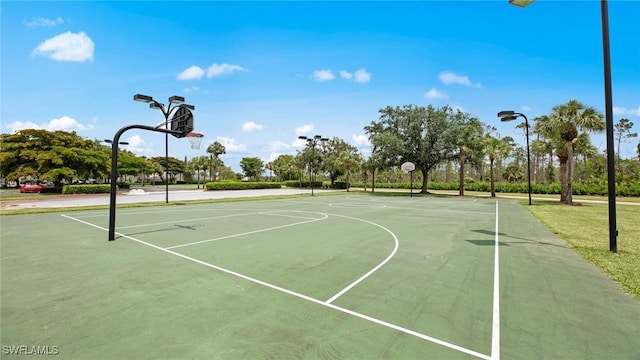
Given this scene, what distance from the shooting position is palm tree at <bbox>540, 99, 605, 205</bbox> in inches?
888

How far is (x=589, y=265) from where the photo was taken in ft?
25.0

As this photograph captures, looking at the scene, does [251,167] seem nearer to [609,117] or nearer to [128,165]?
[128,165]

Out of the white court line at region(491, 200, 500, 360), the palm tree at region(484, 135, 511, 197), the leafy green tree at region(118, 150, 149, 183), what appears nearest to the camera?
the white court line at region(491, 200, 500, 360)

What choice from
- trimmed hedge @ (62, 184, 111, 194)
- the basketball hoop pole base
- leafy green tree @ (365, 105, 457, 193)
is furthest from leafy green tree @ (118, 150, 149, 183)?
the basketball hoop pole base

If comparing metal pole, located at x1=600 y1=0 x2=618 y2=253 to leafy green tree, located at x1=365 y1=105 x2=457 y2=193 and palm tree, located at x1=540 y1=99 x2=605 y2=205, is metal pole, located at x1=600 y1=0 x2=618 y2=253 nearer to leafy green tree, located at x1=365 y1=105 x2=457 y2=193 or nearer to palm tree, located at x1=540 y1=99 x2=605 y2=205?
palm tree, located at x1=540 y1=99 x2=605 y2=205

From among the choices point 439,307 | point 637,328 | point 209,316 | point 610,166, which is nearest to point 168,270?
point 209,316

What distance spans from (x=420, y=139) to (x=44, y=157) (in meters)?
46.1

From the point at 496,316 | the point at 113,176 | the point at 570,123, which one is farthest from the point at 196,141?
the point at 570,123

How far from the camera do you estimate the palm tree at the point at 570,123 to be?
22.6 m

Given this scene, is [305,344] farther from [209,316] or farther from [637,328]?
[637,328]

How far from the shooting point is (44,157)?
33.9 meters

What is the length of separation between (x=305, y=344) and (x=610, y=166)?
33.6 ft

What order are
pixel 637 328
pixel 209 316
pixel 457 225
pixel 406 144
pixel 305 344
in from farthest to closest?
pixel 406 144, pixel 457 225, pixel 209 316, pixel 637 328, pixel 305 344

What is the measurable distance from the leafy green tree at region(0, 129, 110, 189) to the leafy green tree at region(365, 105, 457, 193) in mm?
38407
